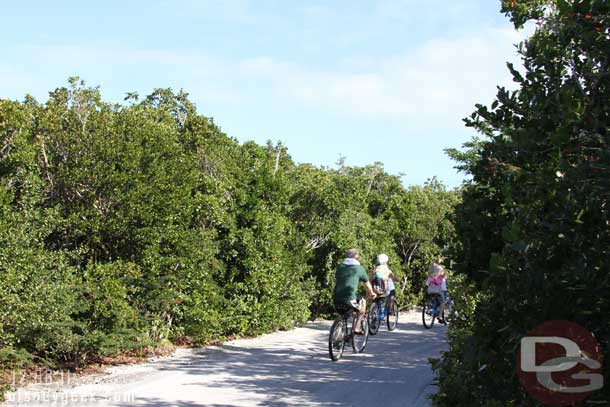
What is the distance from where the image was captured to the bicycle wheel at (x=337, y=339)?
1035cm

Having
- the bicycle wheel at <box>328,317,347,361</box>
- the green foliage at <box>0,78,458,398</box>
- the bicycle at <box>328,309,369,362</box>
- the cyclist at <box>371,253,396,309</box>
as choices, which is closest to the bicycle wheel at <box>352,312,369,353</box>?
the bicycle at <box>328,309,369,362</box>

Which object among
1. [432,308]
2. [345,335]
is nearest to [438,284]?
[432,308]

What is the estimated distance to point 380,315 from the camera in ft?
49.4

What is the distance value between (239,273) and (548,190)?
9.39 meters

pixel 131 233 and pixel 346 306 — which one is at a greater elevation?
pixel 131 233

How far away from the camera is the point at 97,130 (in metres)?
9.88

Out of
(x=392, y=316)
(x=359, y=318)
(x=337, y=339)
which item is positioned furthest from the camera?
(x=392, y=316)

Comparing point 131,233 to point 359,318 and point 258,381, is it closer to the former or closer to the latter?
point 258,381

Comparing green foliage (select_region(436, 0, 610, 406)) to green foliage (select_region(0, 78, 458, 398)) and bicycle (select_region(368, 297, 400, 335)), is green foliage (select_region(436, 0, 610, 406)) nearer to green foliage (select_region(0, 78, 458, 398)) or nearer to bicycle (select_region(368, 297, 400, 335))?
green foliage (select_region(0, 78, 458, 398))

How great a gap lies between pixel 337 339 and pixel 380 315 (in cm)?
469

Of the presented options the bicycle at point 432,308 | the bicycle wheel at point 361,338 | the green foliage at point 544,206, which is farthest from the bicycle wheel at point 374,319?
the green foliage at point 544,206

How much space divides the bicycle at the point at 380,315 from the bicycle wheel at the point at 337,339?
10.7 ft

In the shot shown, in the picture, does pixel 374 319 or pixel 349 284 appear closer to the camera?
pixel 349 284

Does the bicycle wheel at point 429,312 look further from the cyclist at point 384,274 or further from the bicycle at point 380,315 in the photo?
the cyclist at point 384,274
